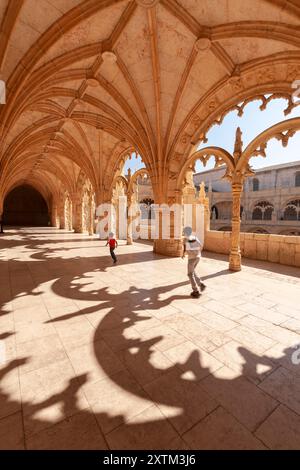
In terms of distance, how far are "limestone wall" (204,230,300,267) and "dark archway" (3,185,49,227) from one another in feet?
109

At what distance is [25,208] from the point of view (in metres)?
35.5

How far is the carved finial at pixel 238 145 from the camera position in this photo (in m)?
6.88

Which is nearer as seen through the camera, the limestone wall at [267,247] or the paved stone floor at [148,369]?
the paved stone floor at [148,369]

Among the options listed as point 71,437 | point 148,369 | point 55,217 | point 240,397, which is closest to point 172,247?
point 148,369

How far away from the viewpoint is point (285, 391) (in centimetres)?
201

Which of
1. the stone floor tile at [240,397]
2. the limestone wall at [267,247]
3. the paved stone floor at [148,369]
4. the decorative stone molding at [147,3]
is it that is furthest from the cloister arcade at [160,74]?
the stone floor tile at [240,397]

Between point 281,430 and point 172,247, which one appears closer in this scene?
point 281,430

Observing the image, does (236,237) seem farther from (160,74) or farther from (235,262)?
(160,74)

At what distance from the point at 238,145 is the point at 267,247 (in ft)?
13.8

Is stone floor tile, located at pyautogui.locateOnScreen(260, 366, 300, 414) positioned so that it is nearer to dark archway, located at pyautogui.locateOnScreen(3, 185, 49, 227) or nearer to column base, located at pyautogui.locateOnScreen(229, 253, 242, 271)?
column base, located at pyautogui.locateOnScreen(229, 253, 242, 271)

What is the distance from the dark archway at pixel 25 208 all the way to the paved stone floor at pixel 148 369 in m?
35.3

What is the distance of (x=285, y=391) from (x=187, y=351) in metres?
1.02

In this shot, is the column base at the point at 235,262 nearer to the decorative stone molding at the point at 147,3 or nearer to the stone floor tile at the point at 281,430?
the stone floor tile at the point at 281,430
